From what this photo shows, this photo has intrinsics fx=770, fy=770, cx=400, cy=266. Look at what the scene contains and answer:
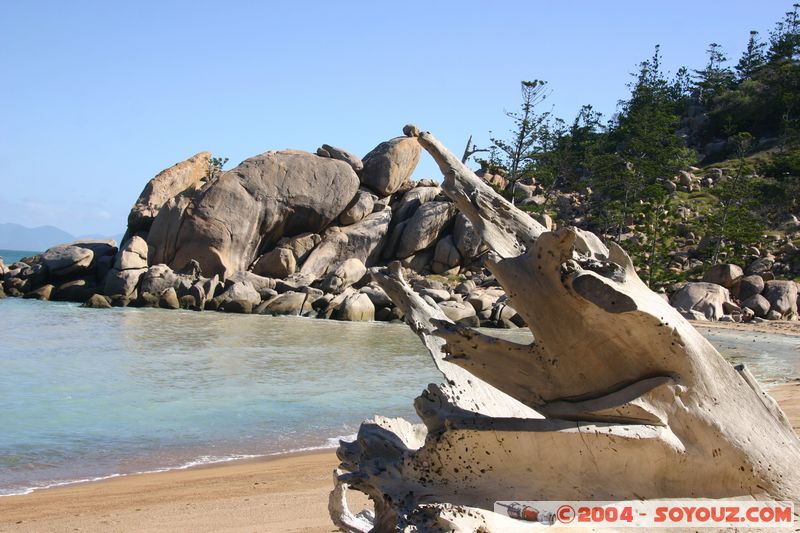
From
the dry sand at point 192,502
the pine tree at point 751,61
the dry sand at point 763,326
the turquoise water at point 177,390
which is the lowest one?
the turquoise water at point 177,390

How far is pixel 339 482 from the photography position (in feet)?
11.0

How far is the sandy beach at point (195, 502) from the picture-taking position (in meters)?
5.25

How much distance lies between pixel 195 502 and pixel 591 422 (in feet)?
12.8

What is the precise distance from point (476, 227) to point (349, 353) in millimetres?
14319

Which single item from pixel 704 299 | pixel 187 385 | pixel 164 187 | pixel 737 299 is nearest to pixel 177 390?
pixel 187 385

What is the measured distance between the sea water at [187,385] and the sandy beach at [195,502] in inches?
25.8

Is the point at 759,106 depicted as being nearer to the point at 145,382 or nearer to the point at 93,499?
the point at 145,382

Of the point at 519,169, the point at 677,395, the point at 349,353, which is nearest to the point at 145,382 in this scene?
the point at 349,353

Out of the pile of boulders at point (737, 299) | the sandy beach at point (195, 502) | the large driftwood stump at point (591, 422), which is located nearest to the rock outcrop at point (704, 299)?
the pile of boulders at point (737, 299)

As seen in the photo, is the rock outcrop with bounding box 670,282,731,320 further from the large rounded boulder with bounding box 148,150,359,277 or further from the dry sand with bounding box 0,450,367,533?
the dry sand with bounding box 0,450,367,533

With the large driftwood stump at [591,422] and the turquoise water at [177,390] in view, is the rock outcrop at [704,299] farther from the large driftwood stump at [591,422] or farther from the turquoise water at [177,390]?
the large driftwood stump at [591,422]

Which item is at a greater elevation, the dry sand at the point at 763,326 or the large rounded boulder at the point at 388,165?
the large rounded boulder at the point at 388,165

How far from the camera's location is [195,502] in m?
5.91

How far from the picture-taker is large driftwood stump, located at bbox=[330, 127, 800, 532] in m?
2.97
